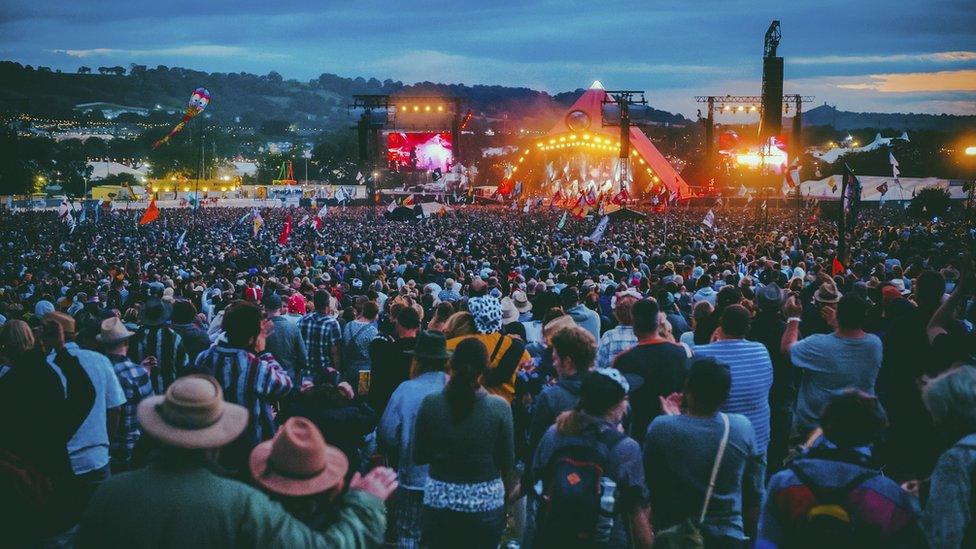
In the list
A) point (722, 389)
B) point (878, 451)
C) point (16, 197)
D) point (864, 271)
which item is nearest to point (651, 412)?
point (722, 389)

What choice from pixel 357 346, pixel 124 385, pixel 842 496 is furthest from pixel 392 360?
pixel 842 496

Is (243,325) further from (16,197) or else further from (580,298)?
(16,197)

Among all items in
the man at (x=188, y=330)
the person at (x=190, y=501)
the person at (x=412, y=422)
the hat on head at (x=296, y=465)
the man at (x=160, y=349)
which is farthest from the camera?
the man at (x=188, y=330)

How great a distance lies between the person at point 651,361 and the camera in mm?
4070

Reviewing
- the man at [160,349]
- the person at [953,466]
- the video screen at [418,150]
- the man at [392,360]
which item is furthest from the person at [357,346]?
the video screen at [418,150]

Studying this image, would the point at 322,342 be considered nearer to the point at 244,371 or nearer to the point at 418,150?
the point at 244,371

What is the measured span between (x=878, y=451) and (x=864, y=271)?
25.3 ft

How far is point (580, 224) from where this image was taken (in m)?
30.1

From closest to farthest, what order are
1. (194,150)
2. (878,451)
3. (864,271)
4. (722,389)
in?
(722,389)
(878,451)
(864,271)
(194,150)

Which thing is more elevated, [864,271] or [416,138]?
[416,138]

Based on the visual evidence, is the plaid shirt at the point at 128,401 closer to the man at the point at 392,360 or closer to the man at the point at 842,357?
the man at the point at 392,360

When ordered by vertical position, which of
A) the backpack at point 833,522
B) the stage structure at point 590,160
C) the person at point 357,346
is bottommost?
the person at point 357,346

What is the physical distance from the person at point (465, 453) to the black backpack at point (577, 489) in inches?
15.9

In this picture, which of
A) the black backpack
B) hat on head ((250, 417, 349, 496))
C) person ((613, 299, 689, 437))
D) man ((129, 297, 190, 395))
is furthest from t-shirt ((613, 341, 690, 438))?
man ((129, 297, 190, 395))
